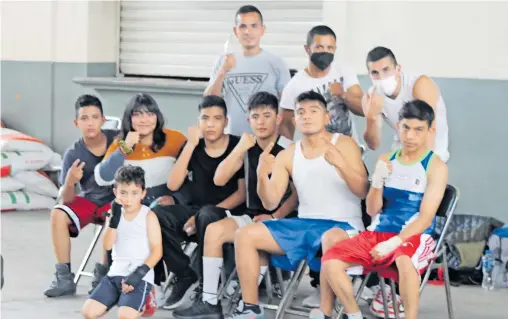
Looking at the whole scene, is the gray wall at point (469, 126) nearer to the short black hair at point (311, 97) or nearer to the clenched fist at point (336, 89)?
the clenched fist at point (336, 89)

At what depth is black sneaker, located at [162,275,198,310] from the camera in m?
5.06

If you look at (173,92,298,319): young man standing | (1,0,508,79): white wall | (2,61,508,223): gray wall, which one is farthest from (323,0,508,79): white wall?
(173,92,298,319): young man standing

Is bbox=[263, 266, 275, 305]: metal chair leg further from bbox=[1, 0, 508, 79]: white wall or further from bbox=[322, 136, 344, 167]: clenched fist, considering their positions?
bbox=[1, 0, 508, 79]: white wall

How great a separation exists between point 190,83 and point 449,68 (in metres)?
2.24

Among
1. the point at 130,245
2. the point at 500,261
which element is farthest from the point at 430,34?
the point at 130,245

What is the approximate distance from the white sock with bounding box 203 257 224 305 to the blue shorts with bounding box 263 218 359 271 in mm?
288

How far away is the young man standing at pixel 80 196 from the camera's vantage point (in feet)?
17.4

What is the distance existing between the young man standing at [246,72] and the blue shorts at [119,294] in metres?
1.22

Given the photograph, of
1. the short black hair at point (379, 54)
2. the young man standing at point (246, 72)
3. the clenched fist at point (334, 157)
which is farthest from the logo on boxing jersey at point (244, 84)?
the clenched fist at point (334, 157)

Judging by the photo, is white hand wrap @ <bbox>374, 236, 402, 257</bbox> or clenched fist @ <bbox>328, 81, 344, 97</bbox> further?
clenched fist @ <bbox>328, 81, 344, 97</bbox>

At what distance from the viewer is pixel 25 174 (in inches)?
315

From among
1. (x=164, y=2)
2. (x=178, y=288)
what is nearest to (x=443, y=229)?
(x=178, y=288)

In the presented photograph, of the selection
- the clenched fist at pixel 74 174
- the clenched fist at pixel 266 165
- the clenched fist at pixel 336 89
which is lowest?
the clenched fist at pixel 74 174

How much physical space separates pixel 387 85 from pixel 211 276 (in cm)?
120
